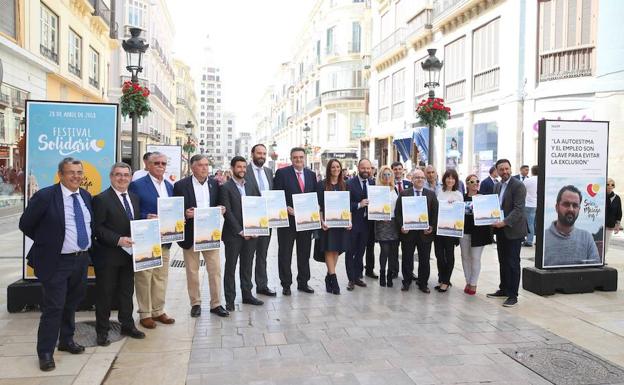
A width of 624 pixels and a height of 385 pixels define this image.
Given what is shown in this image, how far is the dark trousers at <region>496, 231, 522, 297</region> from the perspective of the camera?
7098mm

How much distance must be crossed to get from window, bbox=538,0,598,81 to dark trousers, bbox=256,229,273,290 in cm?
1334

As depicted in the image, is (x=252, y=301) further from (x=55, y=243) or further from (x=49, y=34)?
(x=49, y=34)

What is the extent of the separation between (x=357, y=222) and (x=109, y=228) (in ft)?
13.0

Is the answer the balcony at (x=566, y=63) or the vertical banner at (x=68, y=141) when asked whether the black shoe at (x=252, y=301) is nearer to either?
the vertical banner at (x=68, y=141)

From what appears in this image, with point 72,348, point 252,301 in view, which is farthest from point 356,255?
point 72,348

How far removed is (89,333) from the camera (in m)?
5.66

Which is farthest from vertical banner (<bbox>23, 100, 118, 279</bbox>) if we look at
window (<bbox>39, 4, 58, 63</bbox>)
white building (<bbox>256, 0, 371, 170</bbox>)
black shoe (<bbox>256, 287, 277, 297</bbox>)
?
white building (<bbox>256, 0, 371, 170</bbox>)

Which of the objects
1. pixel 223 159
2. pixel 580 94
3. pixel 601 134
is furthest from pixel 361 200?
pixel 223 159

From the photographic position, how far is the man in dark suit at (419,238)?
7.74 meters

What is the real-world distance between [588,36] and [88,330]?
16304 millimetres

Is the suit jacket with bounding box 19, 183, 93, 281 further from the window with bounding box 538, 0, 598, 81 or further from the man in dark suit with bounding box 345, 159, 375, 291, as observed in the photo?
the window with bounding box 538, 0, 598, 81

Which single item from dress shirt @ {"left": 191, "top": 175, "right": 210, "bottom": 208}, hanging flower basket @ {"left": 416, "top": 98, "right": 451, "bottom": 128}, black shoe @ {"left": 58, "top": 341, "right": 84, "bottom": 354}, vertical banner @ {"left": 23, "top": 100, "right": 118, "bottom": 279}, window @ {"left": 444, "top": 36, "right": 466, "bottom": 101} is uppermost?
window @ {"left": 444, "top": 36, "right": 466, "bottom": 101}

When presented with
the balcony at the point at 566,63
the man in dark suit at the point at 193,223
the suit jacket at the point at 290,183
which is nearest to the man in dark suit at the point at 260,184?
the suit jacket at the point at 290,183

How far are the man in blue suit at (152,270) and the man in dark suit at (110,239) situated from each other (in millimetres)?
350
